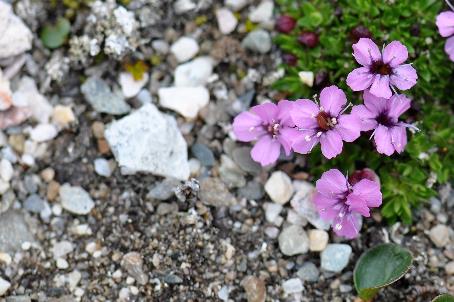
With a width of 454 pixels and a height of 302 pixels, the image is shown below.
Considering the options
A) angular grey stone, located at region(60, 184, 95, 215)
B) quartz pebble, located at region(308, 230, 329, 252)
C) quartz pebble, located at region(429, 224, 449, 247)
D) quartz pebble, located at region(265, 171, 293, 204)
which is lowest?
quartz pebble, located at region(429, 224, 449, 247)

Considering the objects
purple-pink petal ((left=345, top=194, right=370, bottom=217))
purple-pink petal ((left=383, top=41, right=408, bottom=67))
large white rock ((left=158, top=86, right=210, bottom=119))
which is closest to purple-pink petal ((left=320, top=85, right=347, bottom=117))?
purple-pink petal ((left=383, top=41, right=408, bottom=67))

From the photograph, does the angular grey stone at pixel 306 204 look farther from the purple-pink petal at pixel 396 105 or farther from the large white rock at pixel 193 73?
the large white rock at pixel 193 73

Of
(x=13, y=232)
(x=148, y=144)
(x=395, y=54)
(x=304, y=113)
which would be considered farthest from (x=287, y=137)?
(x=13, y=232)

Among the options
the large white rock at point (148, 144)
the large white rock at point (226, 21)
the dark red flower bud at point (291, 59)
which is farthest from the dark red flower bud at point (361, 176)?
the large white rock at point (226, 21)

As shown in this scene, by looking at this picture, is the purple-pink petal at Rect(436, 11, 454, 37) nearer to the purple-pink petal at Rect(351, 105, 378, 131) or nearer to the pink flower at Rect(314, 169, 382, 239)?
the purple-pink petal at Rect(351, 105, 378, 131)

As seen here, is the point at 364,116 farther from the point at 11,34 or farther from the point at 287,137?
the point at 11,34

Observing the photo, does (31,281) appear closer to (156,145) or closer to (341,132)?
(156,145)
